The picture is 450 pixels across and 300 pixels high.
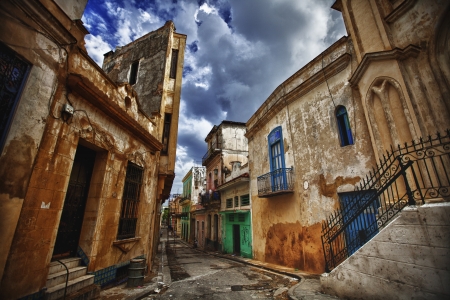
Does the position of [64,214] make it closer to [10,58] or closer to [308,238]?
[10,58]

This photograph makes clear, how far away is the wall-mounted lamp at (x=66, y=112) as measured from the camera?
4.21 metres

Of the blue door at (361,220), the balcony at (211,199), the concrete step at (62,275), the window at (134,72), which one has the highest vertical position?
the window at (134,72)

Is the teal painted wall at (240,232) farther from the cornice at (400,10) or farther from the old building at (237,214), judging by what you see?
the cornice at (400,10)

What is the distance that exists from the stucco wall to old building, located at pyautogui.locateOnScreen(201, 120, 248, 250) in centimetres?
1516

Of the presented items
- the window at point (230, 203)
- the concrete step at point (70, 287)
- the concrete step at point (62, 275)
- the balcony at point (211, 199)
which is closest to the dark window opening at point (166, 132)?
the concrete step at point (62, 275)

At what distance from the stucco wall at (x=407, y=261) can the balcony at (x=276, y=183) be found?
558cm

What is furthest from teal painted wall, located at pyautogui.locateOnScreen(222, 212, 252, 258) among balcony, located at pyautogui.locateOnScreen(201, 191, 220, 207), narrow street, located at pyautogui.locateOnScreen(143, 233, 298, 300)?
narrow street, located at pyautogui.locateOnScreen(143, 233, 298, 300)

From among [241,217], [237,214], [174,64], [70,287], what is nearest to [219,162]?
[237,214]

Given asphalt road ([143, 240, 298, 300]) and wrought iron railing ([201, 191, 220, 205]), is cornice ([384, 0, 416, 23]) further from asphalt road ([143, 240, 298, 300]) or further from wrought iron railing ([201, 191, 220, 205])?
wrought iron railing ([201, 191, 220, 205])

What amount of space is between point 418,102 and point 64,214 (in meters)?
9.39

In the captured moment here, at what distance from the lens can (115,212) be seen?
586 centimetres

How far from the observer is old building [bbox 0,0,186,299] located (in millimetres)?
3268

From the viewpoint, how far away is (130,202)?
680cm

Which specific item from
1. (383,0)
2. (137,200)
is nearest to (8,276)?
(137,200)
